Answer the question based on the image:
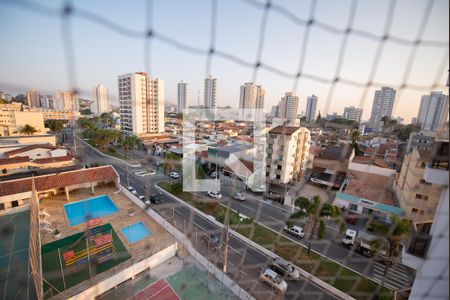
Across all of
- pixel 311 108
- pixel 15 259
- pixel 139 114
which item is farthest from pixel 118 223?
pixel 139 114

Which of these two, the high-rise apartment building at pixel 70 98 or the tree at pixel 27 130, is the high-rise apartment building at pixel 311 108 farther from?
the tree at pixel 27 130

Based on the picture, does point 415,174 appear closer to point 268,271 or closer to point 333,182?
point 333,182

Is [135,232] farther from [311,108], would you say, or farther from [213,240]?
[311,108]

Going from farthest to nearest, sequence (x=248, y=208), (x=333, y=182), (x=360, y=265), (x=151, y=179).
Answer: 1. (x=151, y=179)
2. (x=333, y=182)
3. (x=248, y=208)
4. (x=360, y=265)

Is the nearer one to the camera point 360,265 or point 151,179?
point 360,265

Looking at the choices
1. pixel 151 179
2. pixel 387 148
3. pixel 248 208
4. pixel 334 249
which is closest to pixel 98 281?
pixel 248 208
